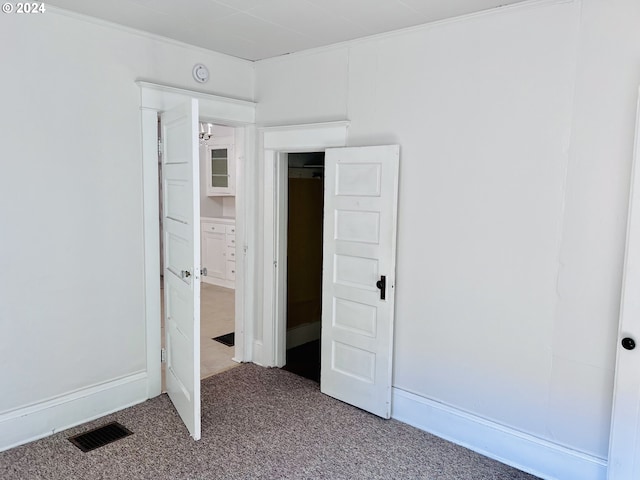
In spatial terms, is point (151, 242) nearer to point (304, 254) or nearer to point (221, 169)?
point (304, 254)

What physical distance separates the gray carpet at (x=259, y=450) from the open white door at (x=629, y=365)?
1.80 feet

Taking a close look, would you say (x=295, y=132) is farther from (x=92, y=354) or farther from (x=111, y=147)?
(x=92, y=354)

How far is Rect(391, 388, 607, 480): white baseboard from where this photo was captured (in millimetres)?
2521

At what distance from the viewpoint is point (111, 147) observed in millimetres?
3094

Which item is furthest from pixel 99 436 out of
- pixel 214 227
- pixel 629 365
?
→ pixel 214 227

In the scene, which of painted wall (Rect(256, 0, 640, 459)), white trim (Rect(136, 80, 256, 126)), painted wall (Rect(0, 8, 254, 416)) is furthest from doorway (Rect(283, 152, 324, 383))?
painted wall (Rect(0, 8, 254, 416))

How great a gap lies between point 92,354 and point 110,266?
608 mm

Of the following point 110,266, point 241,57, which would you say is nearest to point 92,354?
point 110,266

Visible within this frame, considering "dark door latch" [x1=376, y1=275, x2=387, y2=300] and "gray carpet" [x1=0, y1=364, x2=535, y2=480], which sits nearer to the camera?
"gray carpet" [x1=0, y1=364, x2=535, y2=480]

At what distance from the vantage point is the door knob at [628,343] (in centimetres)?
223

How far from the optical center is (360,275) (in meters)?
3.32

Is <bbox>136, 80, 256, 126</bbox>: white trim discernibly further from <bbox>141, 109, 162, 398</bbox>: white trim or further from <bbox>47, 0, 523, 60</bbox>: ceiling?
<bbox>47, 0, 523, 60</bbox>: ceiling

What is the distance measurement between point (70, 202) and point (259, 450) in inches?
77.3

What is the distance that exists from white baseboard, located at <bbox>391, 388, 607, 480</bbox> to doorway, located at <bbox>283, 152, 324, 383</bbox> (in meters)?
→ 1.43
